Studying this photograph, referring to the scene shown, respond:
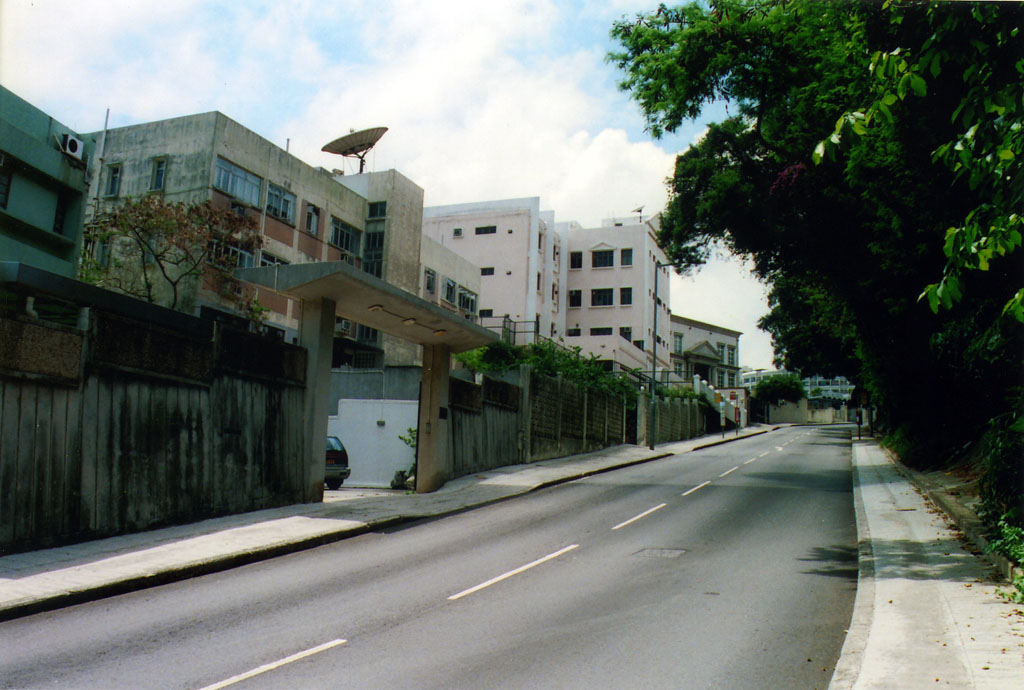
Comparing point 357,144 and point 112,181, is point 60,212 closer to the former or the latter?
point 112,181

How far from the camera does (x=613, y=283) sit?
6906 centimetres

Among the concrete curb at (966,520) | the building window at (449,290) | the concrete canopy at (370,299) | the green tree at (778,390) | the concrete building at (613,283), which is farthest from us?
the green tree at (778,390)

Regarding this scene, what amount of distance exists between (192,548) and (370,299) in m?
6.76

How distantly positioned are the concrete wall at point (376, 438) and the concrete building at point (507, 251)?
35.2 meters

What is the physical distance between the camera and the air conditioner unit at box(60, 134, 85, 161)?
1038 inches

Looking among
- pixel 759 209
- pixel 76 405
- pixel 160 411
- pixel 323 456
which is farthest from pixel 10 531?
pixel 759 209

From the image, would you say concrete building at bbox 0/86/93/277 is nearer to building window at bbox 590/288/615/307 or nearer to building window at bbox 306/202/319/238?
building window at bbox 306/202/319/238

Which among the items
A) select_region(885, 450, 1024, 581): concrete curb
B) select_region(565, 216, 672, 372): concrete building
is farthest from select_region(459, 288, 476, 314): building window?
select_region(885, 450, 1024, 581): concrete curb

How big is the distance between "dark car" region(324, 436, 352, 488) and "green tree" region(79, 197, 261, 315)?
7.47 meters

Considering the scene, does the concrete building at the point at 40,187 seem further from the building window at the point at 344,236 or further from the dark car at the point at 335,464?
the building window at the point at 344,236

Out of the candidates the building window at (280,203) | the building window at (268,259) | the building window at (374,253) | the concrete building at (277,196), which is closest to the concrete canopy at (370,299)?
the concrete building at (277,196)

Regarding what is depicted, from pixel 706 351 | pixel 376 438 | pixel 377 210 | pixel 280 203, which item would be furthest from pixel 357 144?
pixel 706 351

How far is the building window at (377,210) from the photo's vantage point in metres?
41.5

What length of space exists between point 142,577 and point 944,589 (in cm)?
928
